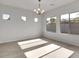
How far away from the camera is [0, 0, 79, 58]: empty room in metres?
3.95

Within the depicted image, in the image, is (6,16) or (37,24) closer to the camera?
(6,16)

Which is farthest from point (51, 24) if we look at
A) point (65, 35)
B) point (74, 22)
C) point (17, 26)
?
point (17, 26)

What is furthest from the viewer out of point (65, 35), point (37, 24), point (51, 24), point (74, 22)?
point (37, 24)

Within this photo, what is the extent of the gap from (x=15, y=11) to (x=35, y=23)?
2.26 m

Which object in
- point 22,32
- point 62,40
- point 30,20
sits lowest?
point 62,40

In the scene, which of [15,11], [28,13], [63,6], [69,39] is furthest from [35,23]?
[69,39]

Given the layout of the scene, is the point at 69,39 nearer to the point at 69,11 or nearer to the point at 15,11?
the point at 69,11

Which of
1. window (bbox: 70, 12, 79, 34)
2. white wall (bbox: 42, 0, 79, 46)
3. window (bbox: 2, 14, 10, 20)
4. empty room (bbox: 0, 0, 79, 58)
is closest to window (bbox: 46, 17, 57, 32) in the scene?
empty room (bbox: 0, 0, 79, 58)

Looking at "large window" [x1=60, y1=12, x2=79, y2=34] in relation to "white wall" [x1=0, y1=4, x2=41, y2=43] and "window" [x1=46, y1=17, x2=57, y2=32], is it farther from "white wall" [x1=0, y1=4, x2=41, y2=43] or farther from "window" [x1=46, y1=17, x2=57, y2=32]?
"white wall" [x1=0, y1=4, x2=41, y2=43]

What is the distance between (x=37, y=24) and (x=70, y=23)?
331 cm

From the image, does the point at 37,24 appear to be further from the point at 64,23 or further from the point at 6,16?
the point at 6,16

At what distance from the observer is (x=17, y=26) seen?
5.43 metres

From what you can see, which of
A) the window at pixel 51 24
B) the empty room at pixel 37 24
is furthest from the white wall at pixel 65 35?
the window at pixel 51 24

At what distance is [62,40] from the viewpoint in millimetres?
4918
